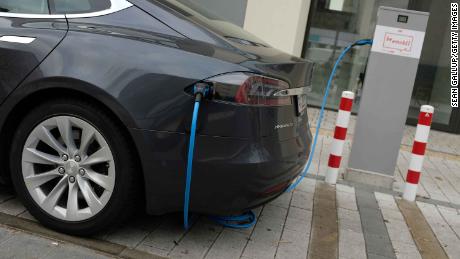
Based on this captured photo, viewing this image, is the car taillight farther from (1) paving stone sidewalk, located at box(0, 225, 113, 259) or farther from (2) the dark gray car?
(1) paving stone sidewalk, located at box(0, 225, 113, 259)

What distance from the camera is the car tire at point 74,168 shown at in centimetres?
279

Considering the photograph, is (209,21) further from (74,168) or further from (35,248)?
(35,248)

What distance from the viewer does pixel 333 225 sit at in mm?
3768

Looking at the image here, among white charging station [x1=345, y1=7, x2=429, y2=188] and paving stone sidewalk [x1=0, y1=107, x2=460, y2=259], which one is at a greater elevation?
white charging station [x1=345, y1=7, x2=429, y2=188]

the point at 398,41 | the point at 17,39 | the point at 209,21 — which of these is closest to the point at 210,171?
the point at 209,21

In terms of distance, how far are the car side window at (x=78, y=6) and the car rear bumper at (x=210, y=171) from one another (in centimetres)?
84

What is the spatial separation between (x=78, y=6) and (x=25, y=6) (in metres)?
0.40

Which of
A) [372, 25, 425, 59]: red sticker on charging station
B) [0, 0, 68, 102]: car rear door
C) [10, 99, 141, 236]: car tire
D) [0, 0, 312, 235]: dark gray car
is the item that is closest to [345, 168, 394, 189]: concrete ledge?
[372, 25, 425, 59]: red sticker on charging station

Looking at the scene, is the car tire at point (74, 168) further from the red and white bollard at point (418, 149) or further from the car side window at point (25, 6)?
the red and white bollard at point (418, 149)

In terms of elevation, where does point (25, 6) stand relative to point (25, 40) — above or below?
above

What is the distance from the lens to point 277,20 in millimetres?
8664

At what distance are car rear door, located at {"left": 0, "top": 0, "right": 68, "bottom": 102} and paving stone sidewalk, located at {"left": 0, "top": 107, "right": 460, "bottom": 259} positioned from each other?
95cm

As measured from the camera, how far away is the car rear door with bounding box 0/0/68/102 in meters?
2.87

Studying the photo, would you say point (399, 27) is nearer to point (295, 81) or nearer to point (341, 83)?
point (295, 81)
